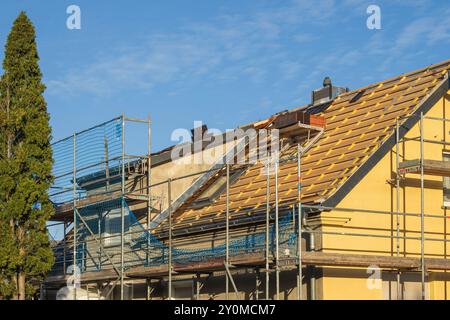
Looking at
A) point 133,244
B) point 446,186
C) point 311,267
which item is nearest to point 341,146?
point 446,186

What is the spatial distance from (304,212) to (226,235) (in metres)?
1.99

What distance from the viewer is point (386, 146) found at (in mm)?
20797

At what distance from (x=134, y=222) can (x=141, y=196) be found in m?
1.08

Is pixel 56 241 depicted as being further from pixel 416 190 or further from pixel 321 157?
pixel 416 190

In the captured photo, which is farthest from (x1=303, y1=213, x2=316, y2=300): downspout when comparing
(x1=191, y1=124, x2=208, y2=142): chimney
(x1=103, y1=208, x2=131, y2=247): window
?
(x1=191, y1=124, x2=208, y2=142): chimney

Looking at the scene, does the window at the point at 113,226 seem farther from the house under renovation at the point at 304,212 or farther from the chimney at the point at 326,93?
the chimney at the point at 326,93

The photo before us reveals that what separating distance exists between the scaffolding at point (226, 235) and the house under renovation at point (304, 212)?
0.04m

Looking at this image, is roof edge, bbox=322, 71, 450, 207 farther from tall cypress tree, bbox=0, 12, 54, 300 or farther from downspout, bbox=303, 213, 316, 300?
tall cypress tree, bbox=0, 12, 54, 300

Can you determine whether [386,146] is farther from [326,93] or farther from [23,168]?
[23,168]

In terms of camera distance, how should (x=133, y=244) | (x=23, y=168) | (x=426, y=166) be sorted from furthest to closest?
1. (x=133, y=244)
2. (x=23, y=168)
3. (x=426, y=166)

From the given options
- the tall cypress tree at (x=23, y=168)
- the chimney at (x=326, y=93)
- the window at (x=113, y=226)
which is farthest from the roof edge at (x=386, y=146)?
the window at (x=113, y=226)

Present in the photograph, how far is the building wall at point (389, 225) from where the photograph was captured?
19922mm

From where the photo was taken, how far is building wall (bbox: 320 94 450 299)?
1992cm

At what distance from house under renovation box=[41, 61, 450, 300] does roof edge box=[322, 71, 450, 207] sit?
0.03 meters
